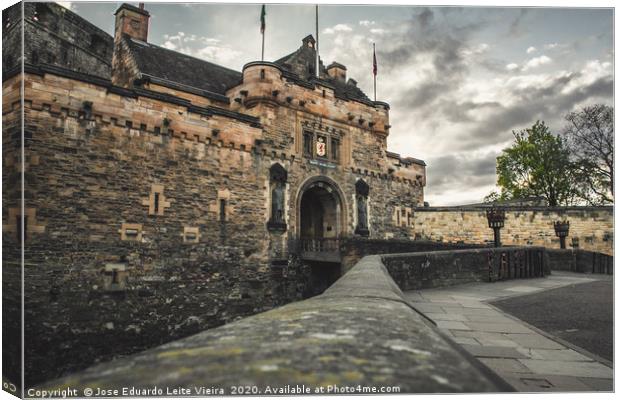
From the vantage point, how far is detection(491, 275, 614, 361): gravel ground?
3.78 m

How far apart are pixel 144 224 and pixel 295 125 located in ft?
24.5

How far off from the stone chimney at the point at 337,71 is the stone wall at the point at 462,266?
17.0 m

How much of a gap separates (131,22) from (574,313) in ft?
64.7

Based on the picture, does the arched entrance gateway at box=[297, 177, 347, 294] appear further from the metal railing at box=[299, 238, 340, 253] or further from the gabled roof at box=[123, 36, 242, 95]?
the gabled roof at box=[123, 36, 242, 95]

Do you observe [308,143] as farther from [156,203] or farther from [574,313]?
[574,313]

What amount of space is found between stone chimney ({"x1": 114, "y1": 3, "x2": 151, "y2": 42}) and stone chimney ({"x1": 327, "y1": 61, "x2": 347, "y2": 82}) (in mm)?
10864

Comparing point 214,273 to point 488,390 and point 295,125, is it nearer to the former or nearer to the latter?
point 295,125

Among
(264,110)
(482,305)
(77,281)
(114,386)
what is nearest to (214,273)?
(77,281)

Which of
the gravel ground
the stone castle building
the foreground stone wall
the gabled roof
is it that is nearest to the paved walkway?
the gravel ground

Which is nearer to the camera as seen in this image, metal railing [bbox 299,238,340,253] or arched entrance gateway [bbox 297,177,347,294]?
arched entrance gateway [bbox 297,177,347,294]

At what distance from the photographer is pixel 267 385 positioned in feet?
3.39

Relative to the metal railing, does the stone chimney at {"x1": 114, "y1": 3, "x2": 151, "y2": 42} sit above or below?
above

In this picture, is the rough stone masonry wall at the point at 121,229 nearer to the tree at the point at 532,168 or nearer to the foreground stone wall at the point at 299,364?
the foreground stone wall at the point at 299,364

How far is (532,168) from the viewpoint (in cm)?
2608
